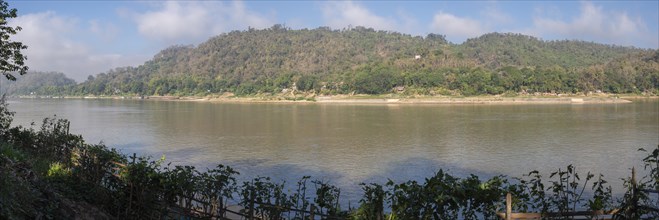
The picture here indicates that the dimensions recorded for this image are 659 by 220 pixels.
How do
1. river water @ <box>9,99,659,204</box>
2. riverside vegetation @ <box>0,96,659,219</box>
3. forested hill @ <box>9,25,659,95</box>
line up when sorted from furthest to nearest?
forested hill @ <box>9,25,659,95</box> < river water @ <box>9,99,659,204</box> < riverside vegetation @ <box>0,96,659,219</box>

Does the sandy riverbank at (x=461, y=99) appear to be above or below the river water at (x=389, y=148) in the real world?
above

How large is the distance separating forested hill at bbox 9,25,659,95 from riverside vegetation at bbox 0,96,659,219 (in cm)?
8547

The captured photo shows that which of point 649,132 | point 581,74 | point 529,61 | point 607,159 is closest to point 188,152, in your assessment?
→ point 607,159

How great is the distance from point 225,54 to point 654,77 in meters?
131

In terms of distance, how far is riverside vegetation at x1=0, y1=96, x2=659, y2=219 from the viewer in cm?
480

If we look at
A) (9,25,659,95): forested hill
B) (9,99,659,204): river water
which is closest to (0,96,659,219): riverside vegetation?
A: (9,99,659,204): river water

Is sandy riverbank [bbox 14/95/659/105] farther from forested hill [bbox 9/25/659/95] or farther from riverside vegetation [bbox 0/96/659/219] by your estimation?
riverside vegetation [bbox 0/96/659/219]

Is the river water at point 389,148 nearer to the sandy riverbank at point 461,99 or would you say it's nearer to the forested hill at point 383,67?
the sandy riverbank at point 461,99

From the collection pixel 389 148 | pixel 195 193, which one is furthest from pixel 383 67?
pixel 195 193

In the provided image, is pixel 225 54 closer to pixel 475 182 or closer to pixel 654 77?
pixel 654 77

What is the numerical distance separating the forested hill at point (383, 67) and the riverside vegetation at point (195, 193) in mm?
85468

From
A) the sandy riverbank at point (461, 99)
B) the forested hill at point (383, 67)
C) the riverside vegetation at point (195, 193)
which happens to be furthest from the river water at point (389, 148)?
the forested hill at point (383, 67)

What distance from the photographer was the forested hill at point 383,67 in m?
91.1

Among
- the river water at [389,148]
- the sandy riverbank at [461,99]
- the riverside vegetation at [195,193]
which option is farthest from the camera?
the sandy riverbank at [461,99]
